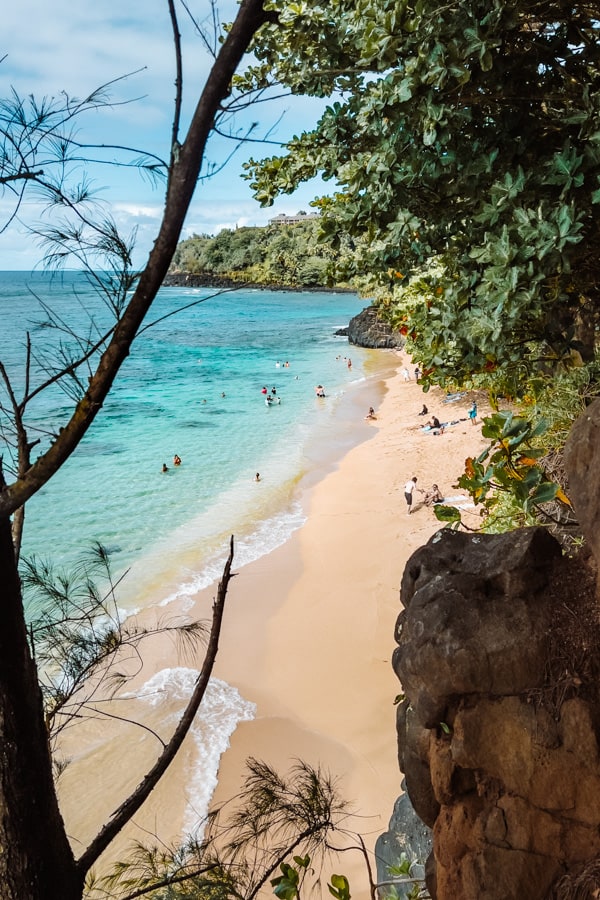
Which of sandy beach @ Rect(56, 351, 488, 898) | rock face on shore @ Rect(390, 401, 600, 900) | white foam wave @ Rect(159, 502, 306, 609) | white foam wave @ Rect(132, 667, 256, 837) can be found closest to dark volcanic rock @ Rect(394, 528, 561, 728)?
rock face on shore @ Rect(390, 401, 600, 900)

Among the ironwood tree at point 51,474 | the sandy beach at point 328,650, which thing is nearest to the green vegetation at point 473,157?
the ironwood tree at point 51,474

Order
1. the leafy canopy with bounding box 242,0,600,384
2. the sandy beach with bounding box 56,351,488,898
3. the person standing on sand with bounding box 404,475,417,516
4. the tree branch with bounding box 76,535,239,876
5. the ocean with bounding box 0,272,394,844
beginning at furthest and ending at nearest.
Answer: the person standing on sand with bounding box 404,475,417,516, the ocean with bounding box 0,272,394,844, the sandy beach with bounding box 56,351,488,898, the leafy canopy with bounding box 242,0,600,384, the tree branch with bounding box 76,535,239,876

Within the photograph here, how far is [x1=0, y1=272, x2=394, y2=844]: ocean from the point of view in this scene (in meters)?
8.38

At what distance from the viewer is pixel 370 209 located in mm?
3520

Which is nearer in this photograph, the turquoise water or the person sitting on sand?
the turquoise water

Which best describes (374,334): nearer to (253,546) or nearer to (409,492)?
(409,492)

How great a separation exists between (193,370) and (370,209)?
35.9 meters

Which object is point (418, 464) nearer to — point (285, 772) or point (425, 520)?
point (425, 520)

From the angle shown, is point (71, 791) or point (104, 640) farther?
point (71, 791)

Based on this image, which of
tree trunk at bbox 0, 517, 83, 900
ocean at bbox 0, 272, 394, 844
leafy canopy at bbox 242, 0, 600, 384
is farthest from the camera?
ocean at bbox 0, 272, 394, 844

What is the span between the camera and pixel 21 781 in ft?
5.97

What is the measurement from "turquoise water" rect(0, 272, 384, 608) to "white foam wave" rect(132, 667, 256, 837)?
2.55 m

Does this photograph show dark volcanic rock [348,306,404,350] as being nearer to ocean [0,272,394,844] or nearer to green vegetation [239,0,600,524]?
ocean [0,272,394,844]

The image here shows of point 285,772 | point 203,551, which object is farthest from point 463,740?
point 203,551
